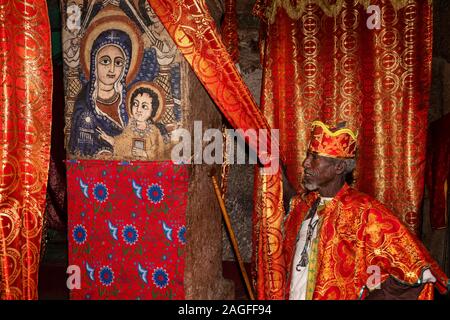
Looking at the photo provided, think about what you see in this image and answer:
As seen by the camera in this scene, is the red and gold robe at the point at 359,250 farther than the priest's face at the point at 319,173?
No

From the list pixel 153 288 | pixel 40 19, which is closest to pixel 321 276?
pixel 153 288

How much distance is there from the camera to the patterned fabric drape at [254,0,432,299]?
9.64 ft

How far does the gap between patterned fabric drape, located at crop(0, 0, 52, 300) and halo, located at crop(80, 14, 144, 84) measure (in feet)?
2.23

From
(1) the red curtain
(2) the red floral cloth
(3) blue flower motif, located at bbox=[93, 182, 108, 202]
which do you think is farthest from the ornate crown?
(3) blue flower motif, located at bbox=[93, 182, 108, 202]

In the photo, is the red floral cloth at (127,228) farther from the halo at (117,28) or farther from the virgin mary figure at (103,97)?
the halo at (117,28)

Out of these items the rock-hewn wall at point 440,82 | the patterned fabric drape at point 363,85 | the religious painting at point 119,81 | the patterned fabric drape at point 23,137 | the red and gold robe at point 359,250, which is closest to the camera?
the patterned fabric drape at point 23,137

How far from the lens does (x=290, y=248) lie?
2.32 metres

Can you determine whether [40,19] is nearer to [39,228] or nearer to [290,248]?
[39,228]

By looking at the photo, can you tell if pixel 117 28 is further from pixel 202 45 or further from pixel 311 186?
pixel 311 186

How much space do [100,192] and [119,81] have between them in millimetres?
636

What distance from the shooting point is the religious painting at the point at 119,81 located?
81.9 inches

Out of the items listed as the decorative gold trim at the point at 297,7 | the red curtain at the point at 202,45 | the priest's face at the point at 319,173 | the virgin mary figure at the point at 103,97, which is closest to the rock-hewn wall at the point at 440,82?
the decorative gold trim at the point at 297,7

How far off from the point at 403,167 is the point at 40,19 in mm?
2700

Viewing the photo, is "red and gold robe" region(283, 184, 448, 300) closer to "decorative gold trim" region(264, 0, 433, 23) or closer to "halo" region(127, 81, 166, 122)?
"halo" region(127, 81, 166, 122)
